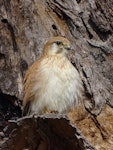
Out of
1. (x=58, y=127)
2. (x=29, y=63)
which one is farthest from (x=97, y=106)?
(x=58, y=127)

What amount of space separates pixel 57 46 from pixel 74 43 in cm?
50

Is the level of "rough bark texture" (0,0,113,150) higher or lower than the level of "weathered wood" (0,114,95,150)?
lower

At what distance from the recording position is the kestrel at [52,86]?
7.70 m

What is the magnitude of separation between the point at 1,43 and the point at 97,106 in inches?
55.5

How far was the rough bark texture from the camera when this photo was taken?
26.5 feet

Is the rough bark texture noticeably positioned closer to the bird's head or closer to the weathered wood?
the bird's head

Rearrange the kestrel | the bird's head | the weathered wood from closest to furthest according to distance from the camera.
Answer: the weathered wood, the kestrel, the bird's head

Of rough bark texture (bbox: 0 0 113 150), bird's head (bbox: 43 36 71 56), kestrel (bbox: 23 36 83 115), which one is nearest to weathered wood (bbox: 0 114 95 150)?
kestrel (bbox: 23 36 83 115)

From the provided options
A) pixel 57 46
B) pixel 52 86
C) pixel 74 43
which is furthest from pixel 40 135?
pixel 74 43

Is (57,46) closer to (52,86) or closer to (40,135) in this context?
(52,86)

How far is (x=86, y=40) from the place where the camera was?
8.65m

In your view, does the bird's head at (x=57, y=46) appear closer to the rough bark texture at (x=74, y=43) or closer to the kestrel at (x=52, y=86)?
the kestrel at (x=52, y=86)

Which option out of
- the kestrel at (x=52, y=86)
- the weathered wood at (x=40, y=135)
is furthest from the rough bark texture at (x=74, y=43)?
the weathered wood at (x=40, y=135)

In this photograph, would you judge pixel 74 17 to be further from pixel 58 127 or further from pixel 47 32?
pixel 58 127
